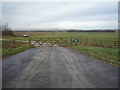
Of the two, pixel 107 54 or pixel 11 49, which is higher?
pixel 11 49

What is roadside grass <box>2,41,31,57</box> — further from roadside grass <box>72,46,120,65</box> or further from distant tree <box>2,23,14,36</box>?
distant tree <box>2,23,14,36</box>

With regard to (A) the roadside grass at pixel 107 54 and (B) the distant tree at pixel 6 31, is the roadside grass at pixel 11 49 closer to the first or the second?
(A) the roadside grass at pixel 107 54

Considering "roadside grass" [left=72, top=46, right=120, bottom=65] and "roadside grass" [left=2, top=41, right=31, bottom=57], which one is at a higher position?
"roadside grass" [left=2, top=41, right=31, bottom=57]

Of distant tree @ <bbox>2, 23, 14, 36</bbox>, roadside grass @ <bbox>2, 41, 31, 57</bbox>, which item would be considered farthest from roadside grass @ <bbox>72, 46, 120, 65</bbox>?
distant tree @ <bbox>2, 23, 14, 36</bbox>

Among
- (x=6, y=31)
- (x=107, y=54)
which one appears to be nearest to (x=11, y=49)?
(x=107, y=54)

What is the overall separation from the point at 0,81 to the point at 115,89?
513 centimetres

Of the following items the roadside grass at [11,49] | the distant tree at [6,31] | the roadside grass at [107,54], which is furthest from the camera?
the distant tree at [6,31]

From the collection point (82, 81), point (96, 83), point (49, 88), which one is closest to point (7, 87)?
point (49, 88)

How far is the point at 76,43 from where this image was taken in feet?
110

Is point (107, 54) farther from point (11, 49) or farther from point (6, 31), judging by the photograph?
point (6, 31)

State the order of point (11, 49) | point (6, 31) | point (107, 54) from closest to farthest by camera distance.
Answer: point (107, 54)
point (11, 49)
point (6, 31)

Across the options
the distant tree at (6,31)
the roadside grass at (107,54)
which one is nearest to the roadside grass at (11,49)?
the roadside grass at (107,54)

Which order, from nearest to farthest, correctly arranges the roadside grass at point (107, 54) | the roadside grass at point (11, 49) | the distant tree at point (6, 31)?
1. the roadside grass at point (107, 54)
2. the roadside grass at point (11, 49)
3. the distant tree at point (6, 31)

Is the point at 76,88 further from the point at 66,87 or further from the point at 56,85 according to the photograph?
the point at 56,85
